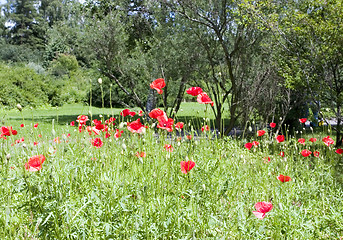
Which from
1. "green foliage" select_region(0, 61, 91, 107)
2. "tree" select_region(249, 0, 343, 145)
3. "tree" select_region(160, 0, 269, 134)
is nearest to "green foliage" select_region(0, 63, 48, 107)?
"green foliage" select_region(0, 61, 91, 107)

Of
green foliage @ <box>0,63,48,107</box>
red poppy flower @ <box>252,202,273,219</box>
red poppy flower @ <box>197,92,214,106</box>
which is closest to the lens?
red poppy flower @ <box>252,202,273,219</box>

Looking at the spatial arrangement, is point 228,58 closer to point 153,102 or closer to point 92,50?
point 153,102

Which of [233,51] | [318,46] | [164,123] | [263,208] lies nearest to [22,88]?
[233,51]

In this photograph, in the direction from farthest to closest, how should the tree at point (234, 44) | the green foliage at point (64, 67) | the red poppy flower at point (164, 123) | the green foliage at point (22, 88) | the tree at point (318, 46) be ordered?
the green foliage at point (64, 67)
the green foliage at point (22, 88)
the tree at point (234, 44)
the tree at point (318, 46)
the red poppy flower at point (164, 123)

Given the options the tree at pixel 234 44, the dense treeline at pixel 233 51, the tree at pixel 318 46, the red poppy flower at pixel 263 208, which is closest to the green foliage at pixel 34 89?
the dense treeline at pixel 233 51

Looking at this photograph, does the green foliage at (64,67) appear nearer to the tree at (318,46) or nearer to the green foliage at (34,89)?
the green foliage at (34,89)

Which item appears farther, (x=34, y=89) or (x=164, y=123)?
(x=34, y=89)

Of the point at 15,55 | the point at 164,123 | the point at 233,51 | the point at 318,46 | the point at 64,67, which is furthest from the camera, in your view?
the point at 15,55

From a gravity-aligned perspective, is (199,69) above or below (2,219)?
above

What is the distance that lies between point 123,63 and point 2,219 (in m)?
9.56

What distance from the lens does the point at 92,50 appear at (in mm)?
10797

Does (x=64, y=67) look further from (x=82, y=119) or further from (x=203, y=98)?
(x=203, y=98)

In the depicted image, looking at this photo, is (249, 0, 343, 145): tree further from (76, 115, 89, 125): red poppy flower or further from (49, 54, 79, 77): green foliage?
(49, 54, 79, 77): green foliage

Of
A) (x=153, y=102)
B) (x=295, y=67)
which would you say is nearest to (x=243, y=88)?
(x=295, y=67)
